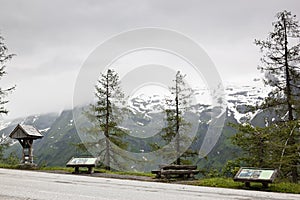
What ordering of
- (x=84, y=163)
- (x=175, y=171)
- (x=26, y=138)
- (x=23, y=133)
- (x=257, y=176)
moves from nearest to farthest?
(x=257, y=176) → (x=175, y=171) → (x=84, y=163) → (x=23, y=133) → (x=26, y=138)

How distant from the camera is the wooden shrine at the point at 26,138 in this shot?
82.3 ft

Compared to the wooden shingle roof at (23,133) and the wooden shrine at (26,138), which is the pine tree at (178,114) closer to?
the wooden shingle roof at (23,133)

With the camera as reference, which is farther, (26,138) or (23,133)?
(26,138)

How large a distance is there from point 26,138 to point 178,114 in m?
12.5

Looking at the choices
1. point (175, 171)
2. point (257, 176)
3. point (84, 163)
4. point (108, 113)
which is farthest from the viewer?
point (108, 113)

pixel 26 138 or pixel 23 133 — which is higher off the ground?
pixel 23 133

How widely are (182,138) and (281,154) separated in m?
11.2

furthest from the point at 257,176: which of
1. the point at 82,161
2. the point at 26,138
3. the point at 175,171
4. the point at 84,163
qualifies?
the point at 26,138

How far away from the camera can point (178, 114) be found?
3120cm

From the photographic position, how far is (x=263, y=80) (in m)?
25.6

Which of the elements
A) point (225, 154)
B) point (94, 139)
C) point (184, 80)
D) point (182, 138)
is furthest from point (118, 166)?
point (225, 154)

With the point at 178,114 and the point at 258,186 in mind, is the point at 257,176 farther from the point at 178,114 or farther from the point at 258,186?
the point at 178,114

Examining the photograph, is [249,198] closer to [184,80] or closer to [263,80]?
[263,80]

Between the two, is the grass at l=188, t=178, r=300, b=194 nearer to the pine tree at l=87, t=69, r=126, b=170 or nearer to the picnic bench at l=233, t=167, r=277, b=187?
the picnic bench at l=233, t=167, r=277, b=187
